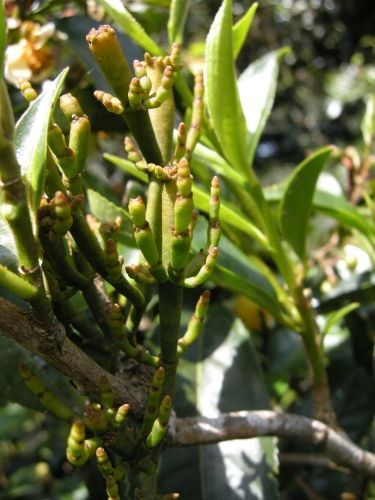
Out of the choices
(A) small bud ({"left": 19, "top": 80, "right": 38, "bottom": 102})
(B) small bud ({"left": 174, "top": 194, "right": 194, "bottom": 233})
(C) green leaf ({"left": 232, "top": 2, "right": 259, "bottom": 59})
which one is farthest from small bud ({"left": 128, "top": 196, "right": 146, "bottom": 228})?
(C) green leaf ({"left": 232, "top": 2, "right": 259, "bottom": 59})

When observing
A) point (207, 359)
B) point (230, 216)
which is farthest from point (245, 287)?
point (207, 359)

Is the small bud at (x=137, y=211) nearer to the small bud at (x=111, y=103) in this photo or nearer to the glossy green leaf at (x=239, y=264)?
the small bud at (x=111, y=103)

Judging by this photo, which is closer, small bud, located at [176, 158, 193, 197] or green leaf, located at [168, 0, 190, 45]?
small bud, located at [176, 158, 193, 197]

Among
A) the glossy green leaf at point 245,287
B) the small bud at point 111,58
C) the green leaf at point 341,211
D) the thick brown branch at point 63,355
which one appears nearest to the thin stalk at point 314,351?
the glossy green leaf at point 245,287

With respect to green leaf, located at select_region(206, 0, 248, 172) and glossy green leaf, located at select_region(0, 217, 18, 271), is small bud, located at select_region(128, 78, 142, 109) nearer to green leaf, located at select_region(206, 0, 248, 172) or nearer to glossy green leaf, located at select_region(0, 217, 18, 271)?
glossy green leaf, located at select_region(0, 217, 18, 271)

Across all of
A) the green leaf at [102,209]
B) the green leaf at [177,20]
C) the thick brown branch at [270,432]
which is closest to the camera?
the thick brown branch at [270,432]

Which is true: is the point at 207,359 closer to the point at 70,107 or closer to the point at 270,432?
the point at 270,432
